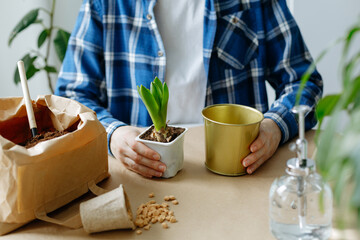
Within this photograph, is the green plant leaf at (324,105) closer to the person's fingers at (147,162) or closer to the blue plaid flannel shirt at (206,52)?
the person's fingers at (147,162)

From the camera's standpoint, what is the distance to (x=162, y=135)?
2.93ft

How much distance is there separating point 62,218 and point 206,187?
30 centimetres

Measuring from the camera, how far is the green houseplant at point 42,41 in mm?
1909

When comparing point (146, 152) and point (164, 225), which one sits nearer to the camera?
point (164, 225)

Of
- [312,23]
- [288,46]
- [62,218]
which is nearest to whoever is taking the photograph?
[62,218]

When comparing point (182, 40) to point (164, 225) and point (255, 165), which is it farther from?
point (164, 225)

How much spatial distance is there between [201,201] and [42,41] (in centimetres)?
151

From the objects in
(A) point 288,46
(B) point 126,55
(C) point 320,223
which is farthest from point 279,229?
(B) point 126,55

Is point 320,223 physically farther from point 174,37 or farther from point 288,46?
point 174,37

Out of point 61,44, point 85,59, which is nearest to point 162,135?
point 85,59

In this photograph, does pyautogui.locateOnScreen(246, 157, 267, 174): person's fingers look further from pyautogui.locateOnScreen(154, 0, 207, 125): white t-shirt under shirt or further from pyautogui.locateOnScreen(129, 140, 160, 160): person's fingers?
pyautogui.locateOnScreen(154, 0, 207, 125): white t-shirt under shirt

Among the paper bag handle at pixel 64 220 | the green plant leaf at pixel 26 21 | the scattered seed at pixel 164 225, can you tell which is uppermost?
the green plant leaf at pixel 26 21

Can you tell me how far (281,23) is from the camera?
130 cm

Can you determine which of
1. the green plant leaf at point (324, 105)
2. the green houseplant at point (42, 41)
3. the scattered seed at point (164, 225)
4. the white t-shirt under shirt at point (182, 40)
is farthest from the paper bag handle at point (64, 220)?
the green houseplant at point (42, 41)
